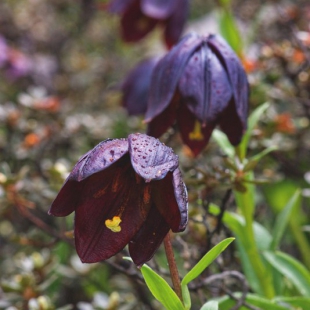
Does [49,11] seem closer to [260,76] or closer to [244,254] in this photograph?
[260,76]

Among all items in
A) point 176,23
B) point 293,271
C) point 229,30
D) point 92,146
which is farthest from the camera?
point 92,146

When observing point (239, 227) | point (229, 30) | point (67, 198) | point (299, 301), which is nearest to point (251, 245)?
point (239, 227)

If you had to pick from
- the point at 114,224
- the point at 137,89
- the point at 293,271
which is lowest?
the point at 293,271

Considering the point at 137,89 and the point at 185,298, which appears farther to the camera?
the point at 137,89

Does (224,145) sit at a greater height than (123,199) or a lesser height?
lesser

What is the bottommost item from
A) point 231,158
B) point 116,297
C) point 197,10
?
point 197,10

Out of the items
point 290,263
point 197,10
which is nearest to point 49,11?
point 197,10

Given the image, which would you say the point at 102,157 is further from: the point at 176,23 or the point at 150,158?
the point at 176,23

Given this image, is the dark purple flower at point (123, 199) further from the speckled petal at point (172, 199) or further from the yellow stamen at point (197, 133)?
the yellow stamen at point (197, 133)
